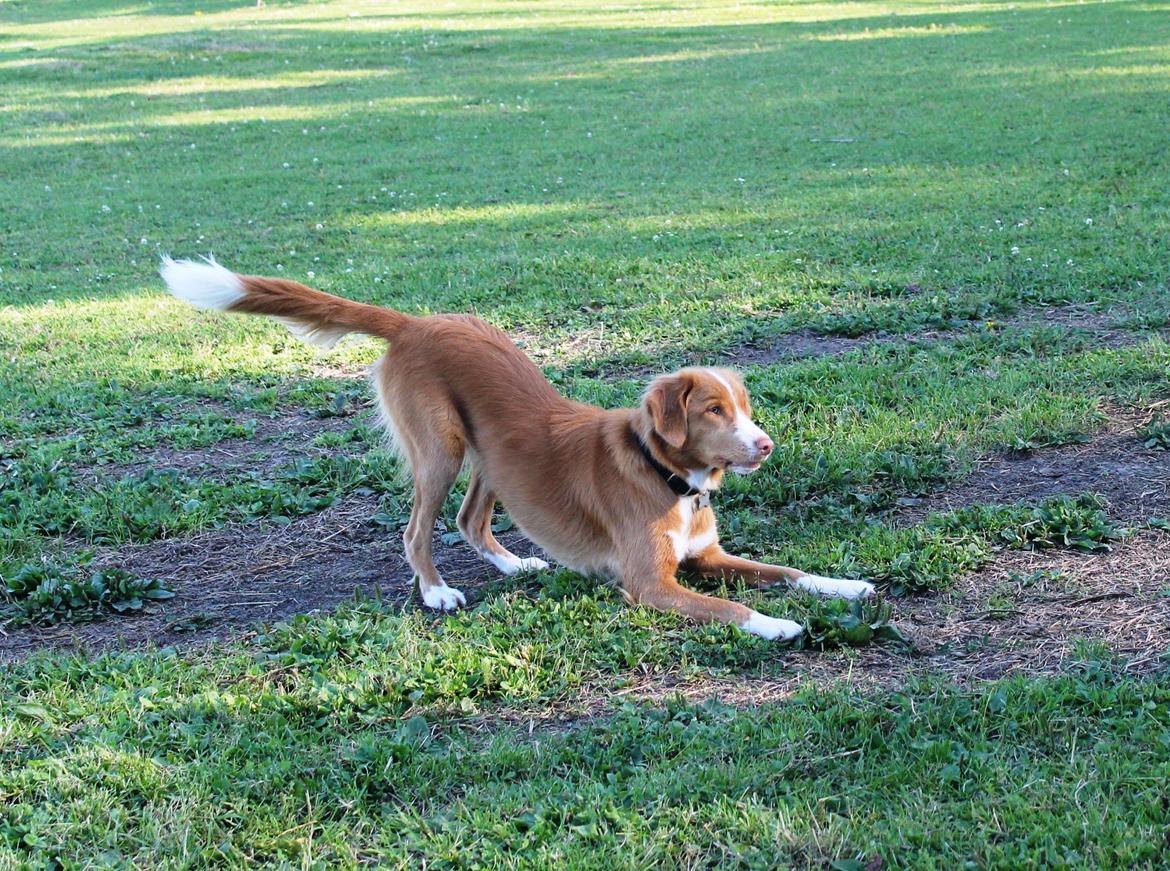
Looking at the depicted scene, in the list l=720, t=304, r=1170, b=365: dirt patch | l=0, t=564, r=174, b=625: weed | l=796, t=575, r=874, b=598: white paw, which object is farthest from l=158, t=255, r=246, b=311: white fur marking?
l=720, t=304, r=1170, b=365: dirt patch

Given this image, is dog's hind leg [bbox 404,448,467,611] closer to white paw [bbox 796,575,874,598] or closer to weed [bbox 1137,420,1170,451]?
white paw [bbox 796,575,874,598]

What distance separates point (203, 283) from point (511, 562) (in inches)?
66.1

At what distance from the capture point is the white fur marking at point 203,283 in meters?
4.84

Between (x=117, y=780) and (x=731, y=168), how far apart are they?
10.6 meters

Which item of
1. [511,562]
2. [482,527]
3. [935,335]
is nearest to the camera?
[511,562]

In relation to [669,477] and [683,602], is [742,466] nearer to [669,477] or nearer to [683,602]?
[669,477]

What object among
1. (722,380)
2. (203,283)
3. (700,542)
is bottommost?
(700,542)

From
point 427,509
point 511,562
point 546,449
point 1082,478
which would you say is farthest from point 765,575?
point 1082,478

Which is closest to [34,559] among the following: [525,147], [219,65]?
[525,147]

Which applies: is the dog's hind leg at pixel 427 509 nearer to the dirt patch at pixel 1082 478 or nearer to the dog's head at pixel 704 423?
the dog's head at pixel 704 423

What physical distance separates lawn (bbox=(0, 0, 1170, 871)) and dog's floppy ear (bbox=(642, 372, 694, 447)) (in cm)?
66

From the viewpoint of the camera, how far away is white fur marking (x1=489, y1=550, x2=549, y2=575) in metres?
5.11

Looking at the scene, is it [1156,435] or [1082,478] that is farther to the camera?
[1156,435]

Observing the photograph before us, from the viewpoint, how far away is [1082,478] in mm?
5277
